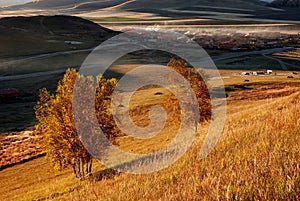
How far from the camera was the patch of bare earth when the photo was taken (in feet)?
160

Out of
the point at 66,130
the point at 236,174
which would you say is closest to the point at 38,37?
the point at 66,130

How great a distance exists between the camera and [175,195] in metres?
5.92

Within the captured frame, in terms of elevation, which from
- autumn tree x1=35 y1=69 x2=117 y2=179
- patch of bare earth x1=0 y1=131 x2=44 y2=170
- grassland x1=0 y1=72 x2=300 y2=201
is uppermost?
grassland x1=0 y1=72 x2=300 y2=201

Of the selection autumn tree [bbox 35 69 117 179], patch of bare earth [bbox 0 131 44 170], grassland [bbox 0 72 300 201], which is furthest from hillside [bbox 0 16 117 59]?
grassland [bbox 0 72 300 201]

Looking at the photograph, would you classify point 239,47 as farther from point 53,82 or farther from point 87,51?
point 53,82

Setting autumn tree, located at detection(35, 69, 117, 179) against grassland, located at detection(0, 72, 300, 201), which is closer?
grassland, located at detection(0, 72, 300, 201)

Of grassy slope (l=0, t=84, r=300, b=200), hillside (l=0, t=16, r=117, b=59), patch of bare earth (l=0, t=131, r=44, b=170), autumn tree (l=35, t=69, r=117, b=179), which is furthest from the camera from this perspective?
hillside (l=0, t=16, r=117, b=59)

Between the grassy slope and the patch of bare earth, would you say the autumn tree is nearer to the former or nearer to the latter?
the patch of bare earth

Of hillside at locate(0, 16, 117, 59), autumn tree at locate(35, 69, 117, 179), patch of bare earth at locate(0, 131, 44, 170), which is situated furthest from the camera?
hillside at locate(0, 16, 117, 59)

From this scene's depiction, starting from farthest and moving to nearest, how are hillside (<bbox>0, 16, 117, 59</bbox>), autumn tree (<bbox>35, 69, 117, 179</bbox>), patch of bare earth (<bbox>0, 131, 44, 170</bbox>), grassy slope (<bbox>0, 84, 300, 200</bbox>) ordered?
hillside (<bbox>0, 16, 117, 59</bbox>) → patch of bare earth (<bbox>0, 131, 44, 170</bbox>) → autumn tree (<bbox>35, 69, 117, 179</bbox>) → grassy slope (<bbox>0, 84, 300, 200</bbox>)

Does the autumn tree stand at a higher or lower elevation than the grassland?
lower

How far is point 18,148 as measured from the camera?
175ft

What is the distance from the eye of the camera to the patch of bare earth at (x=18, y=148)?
4869 cm

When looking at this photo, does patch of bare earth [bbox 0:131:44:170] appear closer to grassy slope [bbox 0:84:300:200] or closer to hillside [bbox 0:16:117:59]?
grassy slope [bbox 0:84:300:200]
